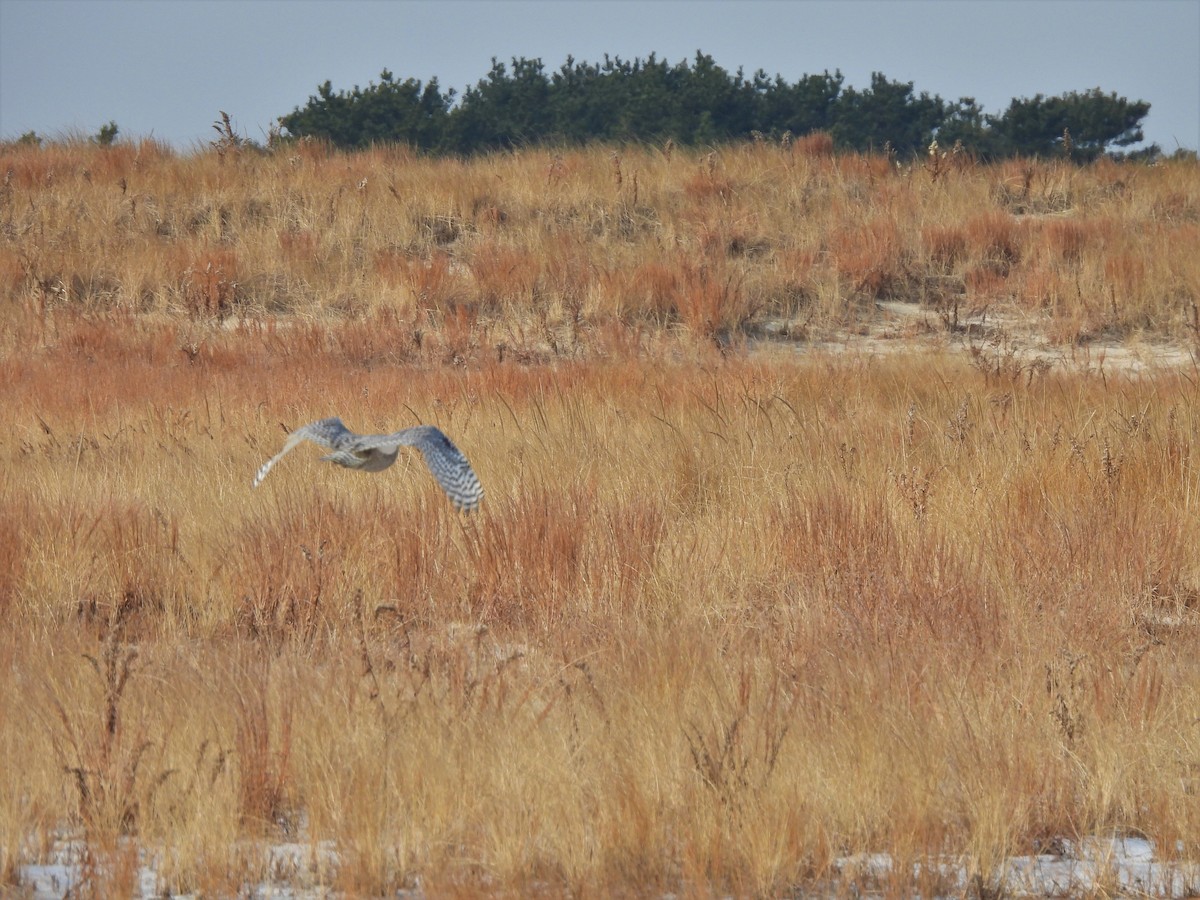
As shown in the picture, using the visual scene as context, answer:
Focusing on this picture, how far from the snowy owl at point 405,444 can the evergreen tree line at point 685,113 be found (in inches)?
751

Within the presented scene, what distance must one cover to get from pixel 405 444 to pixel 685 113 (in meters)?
23.6

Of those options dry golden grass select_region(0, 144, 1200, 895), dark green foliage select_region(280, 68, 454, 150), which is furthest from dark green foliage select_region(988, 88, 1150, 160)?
dry golden grass select_region(0, 144, 1200, 895)

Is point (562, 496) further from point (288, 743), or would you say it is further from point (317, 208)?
point (317, 208)

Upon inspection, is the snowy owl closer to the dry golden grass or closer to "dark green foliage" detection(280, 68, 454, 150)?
the dry golden grass

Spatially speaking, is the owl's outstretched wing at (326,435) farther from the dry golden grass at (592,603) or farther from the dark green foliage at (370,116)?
the dark green foliage at (370,116)

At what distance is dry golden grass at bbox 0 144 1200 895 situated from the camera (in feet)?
9.60

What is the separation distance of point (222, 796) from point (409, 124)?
75.8ft

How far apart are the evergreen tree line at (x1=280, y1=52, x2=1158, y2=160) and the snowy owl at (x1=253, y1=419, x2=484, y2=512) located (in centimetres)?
1907

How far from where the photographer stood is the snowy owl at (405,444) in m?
3.77

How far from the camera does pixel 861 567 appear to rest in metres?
4.59

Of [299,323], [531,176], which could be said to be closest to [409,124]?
[531,176]

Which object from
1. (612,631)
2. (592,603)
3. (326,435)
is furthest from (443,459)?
(592,603)

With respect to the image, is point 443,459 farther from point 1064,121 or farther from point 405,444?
point 1064,121

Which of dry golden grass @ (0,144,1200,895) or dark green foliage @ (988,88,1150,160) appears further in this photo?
dark green foliage @ (988,88,1150,160)
